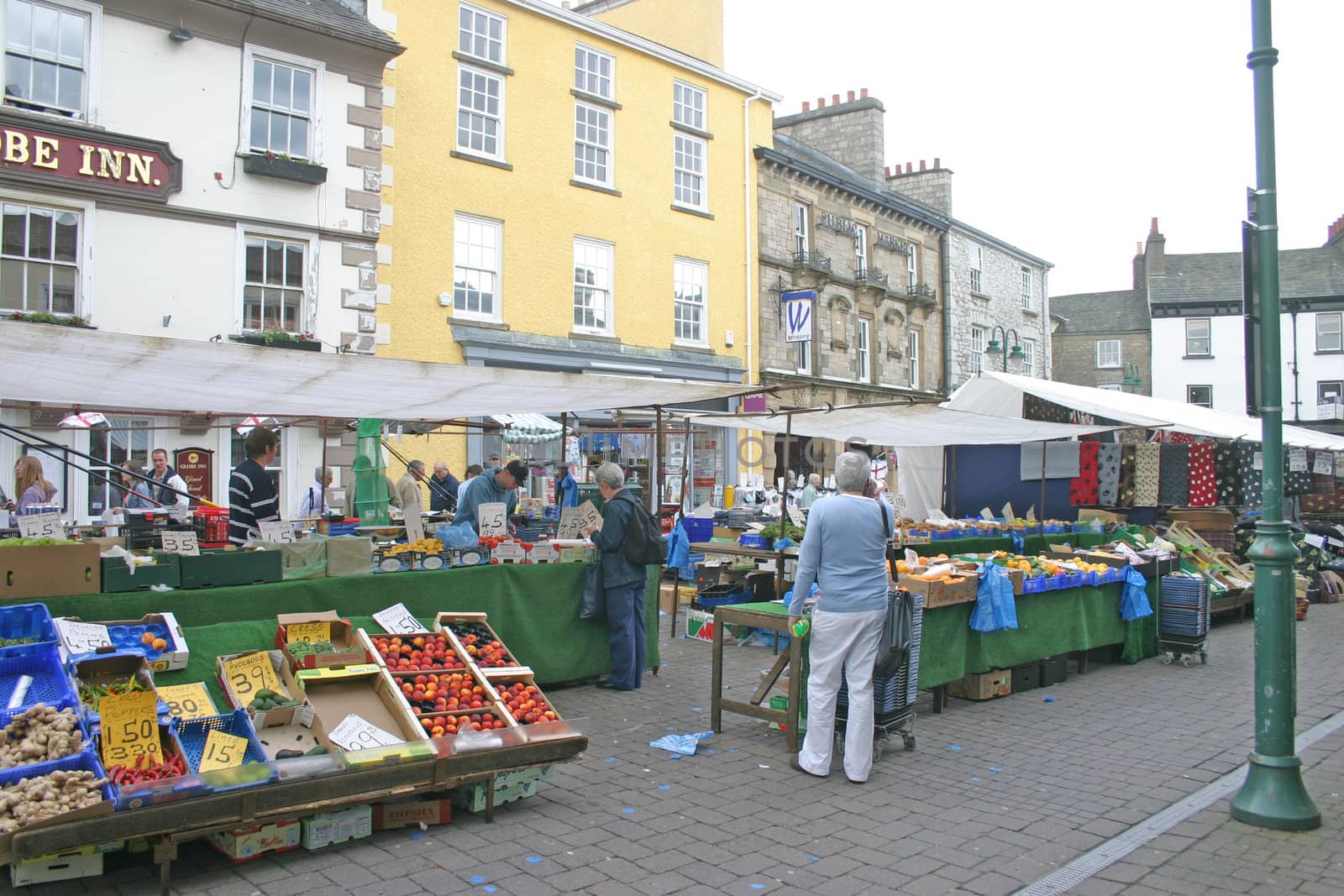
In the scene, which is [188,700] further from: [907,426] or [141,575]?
[907,426]

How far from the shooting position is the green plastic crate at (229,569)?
5965 millimetres

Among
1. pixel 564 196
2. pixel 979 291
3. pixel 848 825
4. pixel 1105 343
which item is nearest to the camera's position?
pixel 848 825

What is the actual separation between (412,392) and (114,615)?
245 centimetres

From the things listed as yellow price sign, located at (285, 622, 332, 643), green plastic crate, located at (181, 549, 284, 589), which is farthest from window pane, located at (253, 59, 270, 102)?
yellow price sign, located at (285, 622, 332, 643)

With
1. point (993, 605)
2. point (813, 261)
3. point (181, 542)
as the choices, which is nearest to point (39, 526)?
point (181, 542)

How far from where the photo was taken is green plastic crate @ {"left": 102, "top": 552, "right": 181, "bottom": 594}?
5.65 meters

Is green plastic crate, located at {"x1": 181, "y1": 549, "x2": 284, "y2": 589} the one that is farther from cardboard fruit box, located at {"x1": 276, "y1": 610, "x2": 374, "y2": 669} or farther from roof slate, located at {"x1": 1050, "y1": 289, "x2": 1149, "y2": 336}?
roof slate, located at {"x1": 1050, "y1": 289, "x2": 1149, "y2": 336}

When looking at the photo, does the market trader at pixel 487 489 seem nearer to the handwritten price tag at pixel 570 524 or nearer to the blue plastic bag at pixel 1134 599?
the handwritten price tag at pixel 570 524

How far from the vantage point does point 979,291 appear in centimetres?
3247

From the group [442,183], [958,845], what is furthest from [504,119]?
[958,845]

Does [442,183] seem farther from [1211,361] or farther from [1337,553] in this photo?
[1211,361]

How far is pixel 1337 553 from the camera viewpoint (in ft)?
56.6

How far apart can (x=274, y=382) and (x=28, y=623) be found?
2.02m

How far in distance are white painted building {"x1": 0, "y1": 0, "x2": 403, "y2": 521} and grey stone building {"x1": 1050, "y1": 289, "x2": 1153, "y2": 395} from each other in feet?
110
